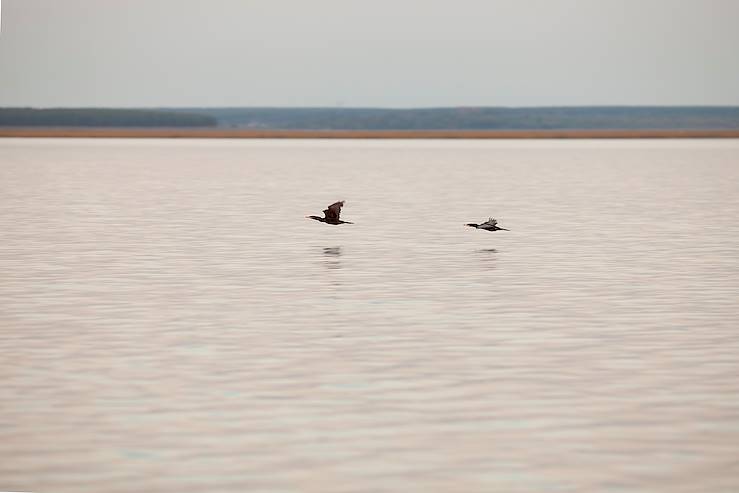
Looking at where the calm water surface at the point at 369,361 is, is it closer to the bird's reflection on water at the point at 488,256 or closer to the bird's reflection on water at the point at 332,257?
the bird's reflection on water at the point at 332,257

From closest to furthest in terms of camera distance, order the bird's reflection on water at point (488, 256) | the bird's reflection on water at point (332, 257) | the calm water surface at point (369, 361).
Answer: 1. the calm water surface at point (369, 361)
2. the bird's reflection on water at point (332, 257)
3. the bird's reflection on water at point (488, 256)

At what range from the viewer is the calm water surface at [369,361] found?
11.9 m

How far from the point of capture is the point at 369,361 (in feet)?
55.3

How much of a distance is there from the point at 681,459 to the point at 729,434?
1141mm

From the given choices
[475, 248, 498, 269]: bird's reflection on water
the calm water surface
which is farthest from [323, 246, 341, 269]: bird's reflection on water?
[475, 248, 498, 269]: bird's reflection on water

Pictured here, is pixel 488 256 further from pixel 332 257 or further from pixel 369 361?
pixel 369 361

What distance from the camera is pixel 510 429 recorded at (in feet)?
43.1

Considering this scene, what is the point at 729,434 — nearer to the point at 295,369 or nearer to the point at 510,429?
the point at 510,429

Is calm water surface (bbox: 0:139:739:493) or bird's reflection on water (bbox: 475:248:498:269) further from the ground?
calm water surface (bbox: 0:139:739:493)

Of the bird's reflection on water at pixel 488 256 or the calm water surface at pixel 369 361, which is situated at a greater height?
the calm water surface at pixel 369 361

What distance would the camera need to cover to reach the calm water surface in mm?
11883

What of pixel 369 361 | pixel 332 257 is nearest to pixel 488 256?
pixel 332 257

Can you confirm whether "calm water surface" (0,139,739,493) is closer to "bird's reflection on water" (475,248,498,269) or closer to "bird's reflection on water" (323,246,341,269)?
"bird's reflection on water" (323,246,341,269)

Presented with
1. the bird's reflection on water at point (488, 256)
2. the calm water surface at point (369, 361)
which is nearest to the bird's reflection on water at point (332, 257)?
the calm water surface at point (369, 361)
